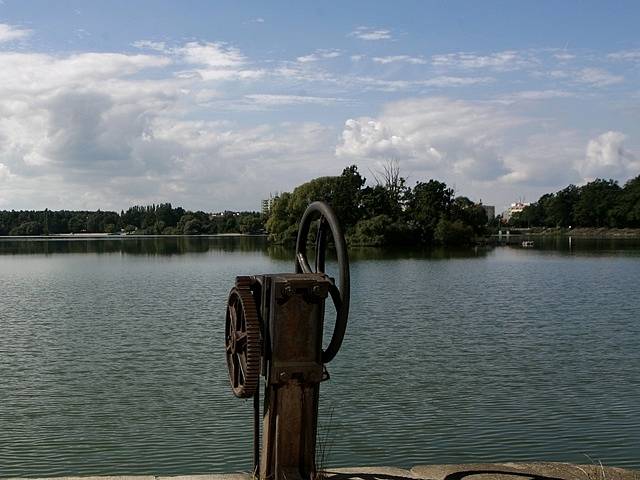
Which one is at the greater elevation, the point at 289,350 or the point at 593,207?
the point at 593,207

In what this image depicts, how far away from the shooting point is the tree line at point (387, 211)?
87.2 meters

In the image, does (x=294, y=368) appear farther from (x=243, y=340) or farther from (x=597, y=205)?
(x=597, y=205)

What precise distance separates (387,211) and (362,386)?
77281 mm

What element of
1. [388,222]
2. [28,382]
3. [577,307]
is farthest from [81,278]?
[388,222]

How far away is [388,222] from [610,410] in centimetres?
7322

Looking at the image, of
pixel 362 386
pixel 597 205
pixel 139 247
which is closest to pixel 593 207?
pixel 597 205

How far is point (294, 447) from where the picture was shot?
6.28 m

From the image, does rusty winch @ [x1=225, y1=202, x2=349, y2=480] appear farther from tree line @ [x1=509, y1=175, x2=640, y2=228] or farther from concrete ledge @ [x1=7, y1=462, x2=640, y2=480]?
tree line @ [x1=509, y1=175, x2=640, y2=228]

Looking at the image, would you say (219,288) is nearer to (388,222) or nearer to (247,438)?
(247,438)

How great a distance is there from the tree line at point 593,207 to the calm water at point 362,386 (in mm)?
117091

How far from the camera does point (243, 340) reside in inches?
251

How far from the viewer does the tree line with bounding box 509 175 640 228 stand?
140375 millimetres

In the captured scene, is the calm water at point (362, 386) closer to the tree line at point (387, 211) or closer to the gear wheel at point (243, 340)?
the gear wheel at point (243, 340)

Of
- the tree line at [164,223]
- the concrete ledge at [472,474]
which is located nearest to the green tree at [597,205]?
the tree line at [164,223]
